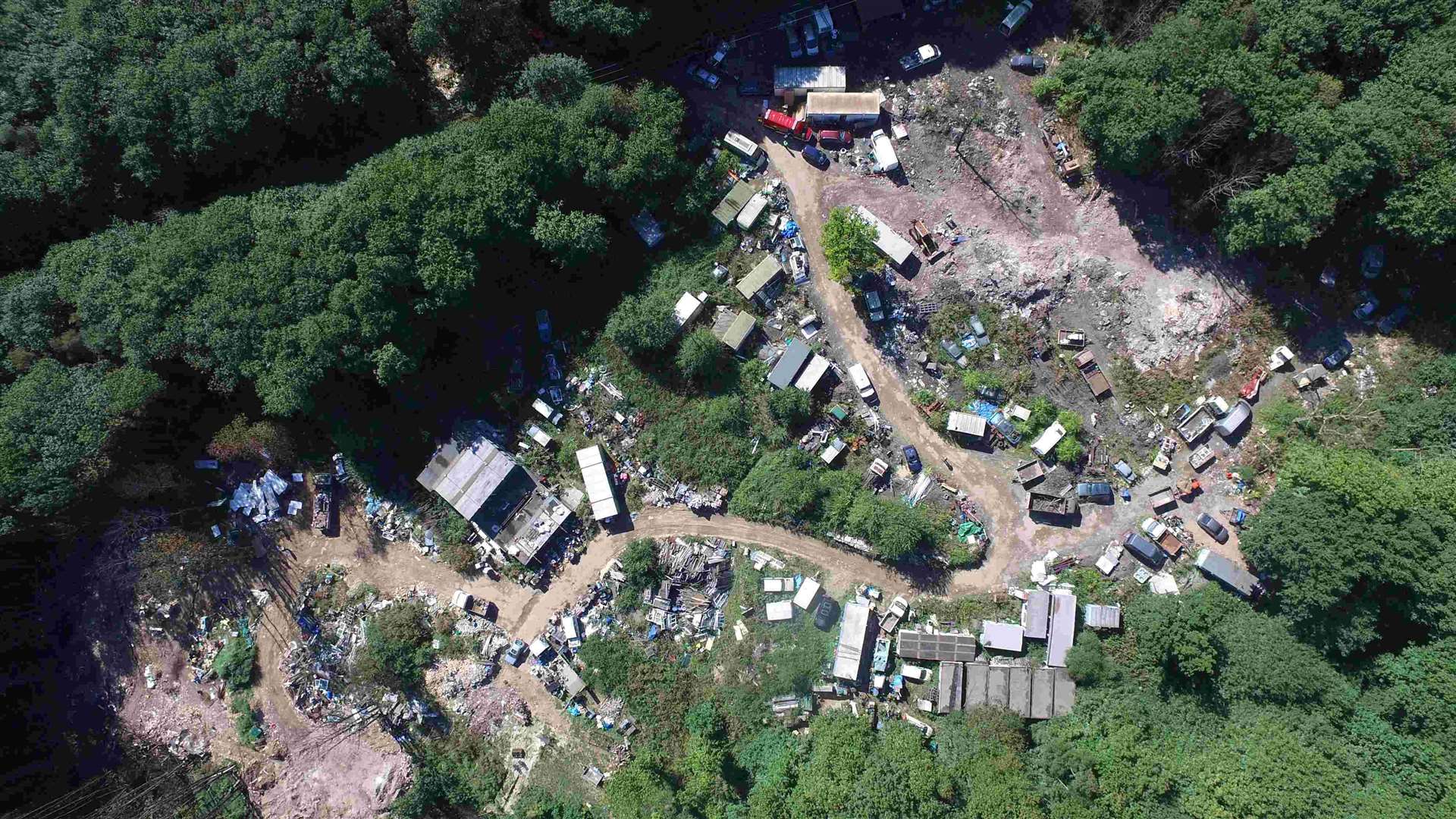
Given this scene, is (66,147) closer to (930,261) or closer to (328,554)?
(328,554)

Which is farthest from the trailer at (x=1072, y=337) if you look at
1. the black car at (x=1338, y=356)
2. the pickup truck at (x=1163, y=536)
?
the black car at (x=1338, y=356)

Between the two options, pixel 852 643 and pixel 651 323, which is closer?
pixel 651 323

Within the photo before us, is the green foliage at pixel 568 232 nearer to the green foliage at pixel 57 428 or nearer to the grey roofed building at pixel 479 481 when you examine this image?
the grey roofed building at pixel 479 481

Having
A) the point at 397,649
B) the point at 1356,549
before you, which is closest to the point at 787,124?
the point at 1356,549

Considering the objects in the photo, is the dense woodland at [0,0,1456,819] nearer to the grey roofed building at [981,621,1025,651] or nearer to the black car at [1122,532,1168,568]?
the black car at [1122,532,1168,568]

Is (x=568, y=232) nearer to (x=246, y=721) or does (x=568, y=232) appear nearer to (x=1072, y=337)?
(x=1072, y=337)
